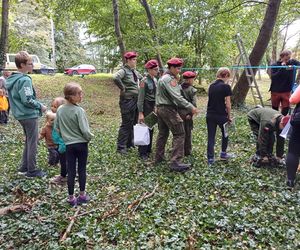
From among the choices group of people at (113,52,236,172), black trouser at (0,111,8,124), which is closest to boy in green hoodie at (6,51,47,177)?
group of people at (113,52,236,172)

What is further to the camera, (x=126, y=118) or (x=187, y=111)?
(x=126, y=118)

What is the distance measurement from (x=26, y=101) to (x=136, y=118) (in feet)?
8.50

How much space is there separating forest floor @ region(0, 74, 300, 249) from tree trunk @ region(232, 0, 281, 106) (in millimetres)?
5319

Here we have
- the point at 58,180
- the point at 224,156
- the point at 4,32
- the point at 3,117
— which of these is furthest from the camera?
the point at 4,32

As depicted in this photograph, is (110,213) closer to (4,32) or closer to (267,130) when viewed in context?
(267,130)

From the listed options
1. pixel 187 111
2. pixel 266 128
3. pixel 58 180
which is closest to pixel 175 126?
pixel 187 111

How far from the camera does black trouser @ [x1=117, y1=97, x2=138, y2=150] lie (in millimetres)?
6465

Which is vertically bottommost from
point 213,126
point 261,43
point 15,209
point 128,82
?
point 15,209

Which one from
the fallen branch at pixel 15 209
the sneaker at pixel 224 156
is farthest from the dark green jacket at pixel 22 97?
the sneaker at pixel 224 156

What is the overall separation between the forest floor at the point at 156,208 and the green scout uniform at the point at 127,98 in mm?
526

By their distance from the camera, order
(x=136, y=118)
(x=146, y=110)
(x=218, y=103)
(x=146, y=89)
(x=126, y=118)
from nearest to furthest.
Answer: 1. (x=218, y=103)
2. (x=146, y=89)
3. (x=146, y=110)
4. (x=126, y=118)
5. (x=136, y=118)

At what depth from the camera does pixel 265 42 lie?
1058 cm

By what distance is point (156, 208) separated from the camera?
163 inches

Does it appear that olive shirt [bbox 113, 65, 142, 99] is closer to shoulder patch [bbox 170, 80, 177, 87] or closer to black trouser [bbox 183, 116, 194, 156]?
black trouser [bbox 183, 116, 194, 156]
